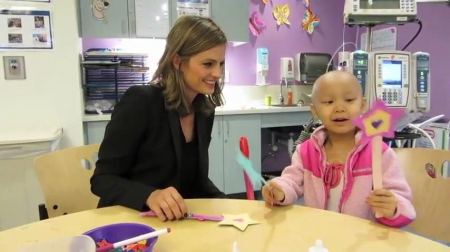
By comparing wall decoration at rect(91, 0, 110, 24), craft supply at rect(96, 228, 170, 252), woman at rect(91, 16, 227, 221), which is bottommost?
craft supply at rect(96, 228, 170, 252)

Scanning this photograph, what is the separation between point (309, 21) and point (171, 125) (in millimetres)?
3103

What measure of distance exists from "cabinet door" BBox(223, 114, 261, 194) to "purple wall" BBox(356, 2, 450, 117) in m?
1.52

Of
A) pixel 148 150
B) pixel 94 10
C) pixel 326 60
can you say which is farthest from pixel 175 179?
pixel 326 60

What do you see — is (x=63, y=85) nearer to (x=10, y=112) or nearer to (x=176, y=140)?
(x=10, y=112)

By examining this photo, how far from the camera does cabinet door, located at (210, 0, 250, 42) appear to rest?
125 inches

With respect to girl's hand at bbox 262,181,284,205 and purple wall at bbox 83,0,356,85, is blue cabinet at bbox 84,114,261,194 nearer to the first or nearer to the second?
Result: purple wall at bbox 83,0,356,85

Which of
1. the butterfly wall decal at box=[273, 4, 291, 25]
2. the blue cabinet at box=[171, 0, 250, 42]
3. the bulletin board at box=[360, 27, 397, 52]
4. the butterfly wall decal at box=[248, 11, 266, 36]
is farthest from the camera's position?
the butterfly wall decal at box=[273, 4, 291, 25]

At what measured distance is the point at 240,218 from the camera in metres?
0.89

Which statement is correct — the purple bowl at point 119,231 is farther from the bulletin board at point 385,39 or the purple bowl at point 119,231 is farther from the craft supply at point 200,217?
the bulletin board at point 385,39

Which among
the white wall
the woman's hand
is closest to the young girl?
the woman's hand

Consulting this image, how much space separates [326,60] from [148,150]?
2.90 meters

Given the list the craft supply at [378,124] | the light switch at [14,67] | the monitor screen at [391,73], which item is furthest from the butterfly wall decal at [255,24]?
the craft supply at [378,124]

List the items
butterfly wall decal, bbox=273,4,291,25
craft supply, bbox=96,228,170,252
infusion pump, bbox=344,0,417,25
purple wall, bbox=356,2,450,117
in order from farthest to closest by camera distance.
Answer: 1. butterfly wall decal, bbox=273,4,291,25
2. purple wall, bbox=356,2,450,117
3. infusion pump, bbox=344,0,417,25
4. craft supply, bbox=96,228,170,252

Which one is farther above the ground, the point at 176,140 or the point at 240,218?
the point at 176,140
